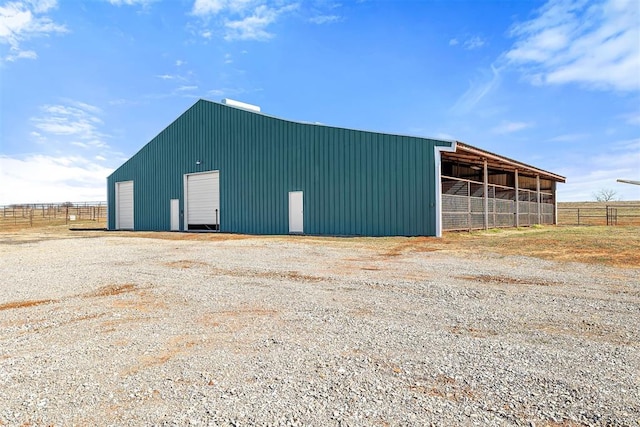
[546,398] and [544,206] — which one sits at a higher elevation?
[544,206]

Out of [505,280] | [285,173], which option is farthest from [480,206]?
[505,280]

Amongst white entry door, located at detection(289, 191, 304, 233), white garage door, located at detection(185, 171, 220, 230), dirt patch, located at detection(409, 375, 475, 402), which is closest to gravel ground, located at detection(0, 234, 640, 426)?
dirt patch, located at detection(409, 375, 475, 402)

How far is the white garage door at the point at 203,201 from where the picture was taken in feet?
72.0

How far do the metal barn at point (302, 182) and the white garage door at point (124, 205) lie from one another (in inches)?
2.6

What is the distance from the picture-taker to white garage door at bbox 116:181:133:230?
85.4ft

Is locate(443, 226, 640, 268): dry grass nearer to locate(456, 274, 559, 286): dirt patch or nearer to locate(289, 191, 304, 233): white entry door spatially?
locate(456, 274, 559, 286): dirt patch

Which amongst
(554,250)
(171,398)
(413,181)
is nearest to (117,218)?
(413,181)

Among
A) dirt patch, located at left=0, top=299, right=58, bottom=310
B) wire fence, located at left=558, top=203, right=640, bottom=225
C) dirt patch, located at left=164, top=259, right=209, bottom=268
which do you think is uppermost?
wire fence, located at left=558, top=203, right=640, bottom=225

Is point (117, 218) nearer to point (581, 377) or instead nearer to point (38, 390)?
point (38, 390)

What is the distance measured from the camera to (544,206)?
28.3m

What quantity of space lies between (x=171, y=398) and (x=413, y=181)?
45.5 ft

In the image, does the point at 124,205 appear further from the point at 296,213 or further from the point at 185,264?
the point at 185,264

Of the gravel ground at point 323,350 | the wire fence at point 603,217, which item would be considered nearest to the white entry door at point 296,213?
the gravel ground at point 323,350

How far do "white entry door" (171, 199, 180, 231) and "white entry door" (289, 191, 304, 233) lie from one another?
7.74 meters
